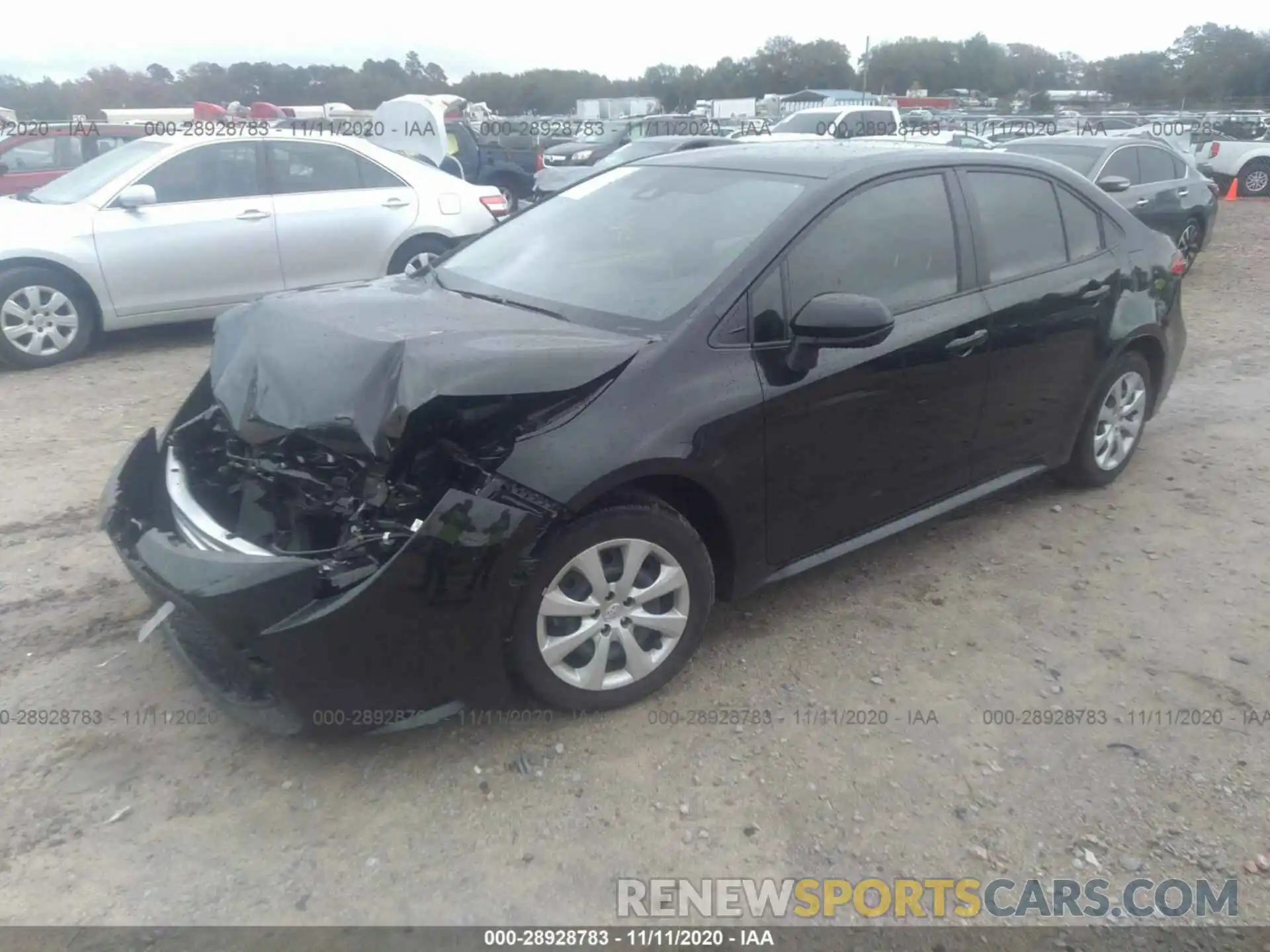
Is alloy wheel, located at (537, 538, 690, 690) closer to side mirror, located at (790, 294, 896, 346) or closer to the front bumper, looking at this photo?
the front bumper

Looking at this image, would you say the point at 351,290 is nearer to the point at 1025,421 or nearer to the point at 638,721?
the point at 638,721

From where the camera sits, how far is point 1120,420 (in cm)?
500

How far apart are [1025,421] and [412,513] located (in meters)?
2.72

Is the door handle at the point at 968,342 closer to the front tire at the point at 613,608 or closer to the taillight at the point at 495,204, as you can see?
the front tire at the point at 613,608

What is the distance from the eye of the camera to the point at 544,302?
361 centimetres

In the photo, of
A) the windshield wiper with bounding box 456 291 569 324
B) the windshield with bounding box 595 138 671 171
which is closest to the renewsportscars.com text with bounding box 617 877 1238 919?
the windshield wiper with bounding box 456 291 569 324

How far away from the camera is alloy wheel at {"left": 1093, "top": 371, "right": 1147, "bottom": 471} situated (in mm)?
4879

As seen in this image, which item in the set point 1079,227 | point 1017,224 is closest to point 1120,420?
point 1079,227

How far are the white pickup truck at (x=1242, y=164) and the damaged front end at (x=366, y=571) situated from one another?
2085 centimetres

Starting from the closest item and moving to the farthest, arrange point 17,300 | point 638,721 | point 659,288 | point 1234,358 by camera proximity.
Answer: point 638,721
point 659,288
point 17,300
point 1234,358

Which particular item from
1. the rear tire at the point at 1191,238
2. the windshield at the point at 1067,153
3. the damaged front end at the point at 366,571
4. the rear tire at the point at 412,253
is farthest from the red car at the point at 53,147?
the rear tire at the point at 1191,238

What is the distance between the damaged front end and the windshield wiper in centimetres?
55

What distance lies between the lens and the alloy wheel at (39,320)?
695 centimetres

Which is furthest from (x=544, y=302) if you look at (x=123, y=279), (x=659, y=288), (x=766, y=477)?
(x=123, y=279)
